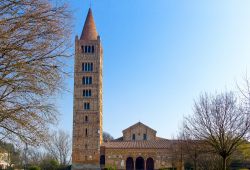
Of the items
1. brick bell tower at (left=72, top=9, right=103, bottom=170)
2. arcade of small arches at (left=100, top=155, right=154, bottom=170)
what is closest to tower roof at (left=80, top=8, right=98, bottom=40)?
brick bell tower at (left=72, top=9, right=103, bottom=170)

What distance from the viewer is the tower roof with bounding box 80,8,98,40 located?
6562cm

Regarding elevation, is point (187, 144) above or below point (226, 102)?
Result: below

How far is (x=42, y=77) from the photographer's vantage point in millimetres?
10320

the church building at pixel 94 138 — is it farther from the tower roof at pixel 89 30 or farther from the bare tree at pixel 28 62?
the bare tree at pixel 28 62

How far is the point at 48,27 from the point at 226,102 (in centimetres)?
1916

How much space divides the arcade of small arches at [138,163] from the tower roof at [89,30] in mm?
21435

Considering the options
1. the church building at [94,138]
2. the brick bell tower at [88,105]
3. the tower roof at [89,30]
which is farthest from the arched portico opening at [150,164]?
the tower roof at [89,30]

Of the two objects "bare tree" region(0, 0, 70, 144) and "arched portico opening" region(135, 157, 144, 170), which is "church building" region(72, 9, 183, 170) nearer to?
"arched portico opening" region(135, 157, 144, 170)

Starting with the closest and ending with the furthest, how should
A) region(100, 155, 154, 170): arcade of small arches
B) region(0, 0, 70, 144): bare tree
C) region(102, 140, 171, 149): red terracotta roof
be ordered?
region(0, 0, 70, 144): bare tree < region(102, 140, 171, 149): red terracotta roof < region(100, 155, 154, 170): arcade of small arches

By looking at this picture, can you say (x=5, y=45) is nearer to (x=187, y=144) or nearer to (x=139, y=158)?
(x=187, y=144)

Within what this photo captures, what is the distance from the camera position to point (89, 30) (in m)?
66.6

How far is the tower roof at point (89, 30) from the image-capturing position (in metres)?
65.6

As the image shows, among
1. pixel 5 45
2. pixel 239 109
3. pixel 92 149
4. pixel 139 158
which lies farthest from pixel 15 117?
pixel 139 158

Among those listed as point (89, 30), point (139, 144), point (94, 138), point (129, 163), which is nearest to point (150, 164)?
point (129, 163)
